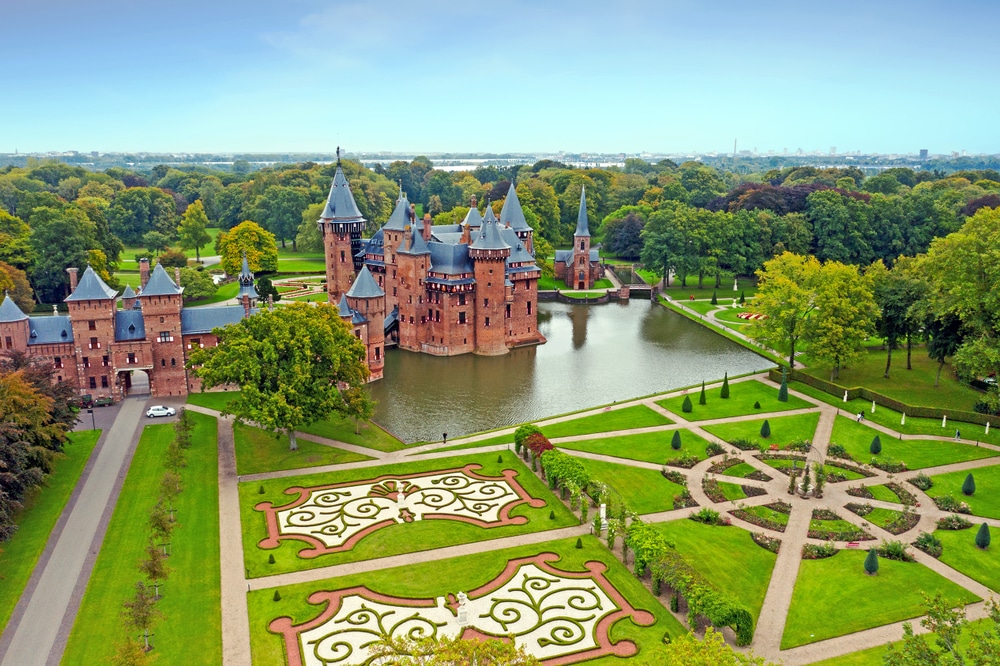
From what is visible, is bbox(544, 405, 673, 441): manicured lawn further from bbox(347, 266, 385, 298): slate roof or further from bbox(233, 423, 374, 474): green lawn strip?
bbox(347, 266, 385, 298): slate roof

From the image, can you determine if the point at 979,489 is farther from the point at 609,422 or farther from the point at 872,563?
the point at 609,422

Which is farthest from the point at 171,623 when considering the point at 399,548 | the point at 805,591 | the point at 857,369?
the point at 857,369

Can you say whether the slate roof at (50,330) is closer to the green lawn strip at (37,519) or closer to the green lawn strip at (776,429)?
the green lawn strip at (37,519)

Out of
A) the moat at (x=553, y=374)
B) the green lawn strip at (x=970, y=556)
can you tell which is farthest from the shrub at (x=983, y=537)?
the moat at (x=553, y=374)

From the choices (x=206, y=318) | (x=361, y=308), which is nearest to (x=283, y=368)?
(x=206, y=318)

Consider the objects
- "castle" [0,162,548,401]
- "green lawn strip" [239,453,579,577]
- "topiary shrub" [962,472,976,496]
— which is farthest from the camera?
"castle" [0,162,548,401]

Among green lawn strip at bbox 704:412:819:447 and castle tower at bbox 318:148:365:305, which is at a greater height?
castle tower at bbox 318:148:365:305

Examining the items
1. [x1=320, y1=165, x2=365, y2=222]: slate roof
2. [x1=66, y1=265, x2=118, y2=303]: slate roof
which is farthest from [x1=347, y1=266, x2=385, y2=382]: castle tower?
[x1=66, y1=265, x2=118, y2=303]: slate roof
